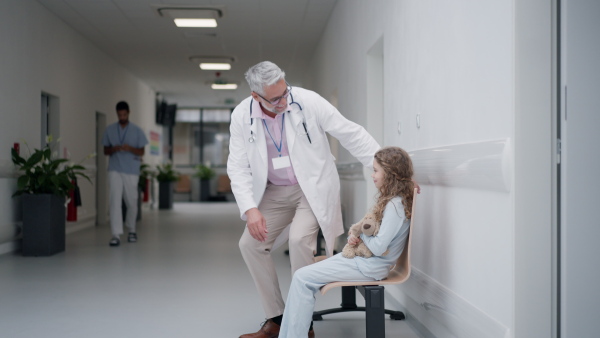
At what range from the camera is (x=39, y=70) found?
7.90 meters

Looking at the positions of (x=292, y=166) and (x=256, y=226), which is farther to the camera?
(x=292, y=166)

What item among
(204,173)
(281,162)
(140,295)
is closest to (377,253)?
(281,162)

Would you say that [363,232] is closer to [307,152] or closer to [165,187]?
[307,152]

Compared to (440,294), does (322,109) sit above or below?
above

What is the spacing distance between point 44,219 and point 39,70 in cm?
220

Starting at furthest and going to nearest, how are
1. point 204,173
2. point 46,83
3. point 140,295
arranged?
point 204,173 → point 46,83 → point 140,295

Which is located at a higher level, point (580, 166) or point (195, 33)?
point (195, 33)

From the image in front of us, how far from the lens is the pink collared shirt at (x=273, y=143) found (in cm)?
325

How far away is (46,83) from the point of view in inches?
322

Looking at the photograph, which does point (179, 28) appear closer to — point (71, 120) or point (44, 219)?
point (71, 120)

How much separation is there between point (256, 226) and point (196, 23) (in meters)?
6.29

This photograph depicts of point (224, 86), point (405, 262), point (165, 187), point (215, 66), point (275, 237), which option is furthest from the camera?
point (165, 187)

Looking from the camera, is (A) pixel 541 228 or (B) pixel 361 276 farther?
(B) pixel 361 276

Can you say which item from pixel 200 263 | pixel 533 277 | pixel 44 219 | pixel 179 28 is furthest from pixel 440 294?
pixel 179 28
